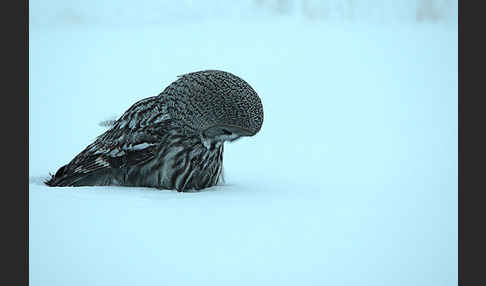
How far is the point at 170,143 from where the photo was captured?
13.7 ft

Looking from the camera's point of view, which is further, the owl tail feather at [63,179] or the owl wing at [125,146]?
the owl tail feather at [63,179]

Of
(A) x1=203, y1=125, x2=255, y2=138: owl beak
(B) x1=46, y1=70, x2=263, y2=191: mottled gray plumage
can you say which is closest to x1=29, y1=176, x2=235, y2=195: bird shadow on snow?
(B) x1=46, y1=70, x2=263, y2=191: mottled gray plumage

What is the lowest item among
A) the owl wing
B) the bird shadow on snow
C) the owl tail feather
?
the bird shadow on snow

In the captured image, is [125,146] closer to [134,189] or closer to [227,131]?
[134,189]

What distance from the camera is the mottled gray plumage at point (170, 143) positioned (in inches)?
154

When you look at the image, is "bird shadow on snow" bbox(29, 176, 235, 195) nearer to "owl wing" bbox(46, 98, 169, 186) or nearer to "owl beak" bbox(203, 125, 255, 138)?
"owl wing" bbox(46, 98, 169, 186)

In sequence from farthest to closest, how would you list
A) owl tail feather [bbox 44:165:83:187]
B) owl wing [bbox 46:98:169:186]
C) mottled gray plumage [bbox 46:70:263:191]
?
owl tail feather [bbox 44:165:83:187], owl wing [bbox 46:98:169:186], mottled gray plumage [bbox 46:70:263:191]

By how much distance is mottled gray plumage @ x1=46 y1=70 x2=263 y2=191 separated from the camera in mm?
3916

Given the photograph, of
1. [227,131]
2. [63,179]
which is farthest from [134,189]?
[227,131]

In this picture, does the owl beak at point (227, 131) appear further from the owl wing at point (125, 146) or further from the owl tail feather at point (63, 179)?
the owl tail feather at point (63, 179)

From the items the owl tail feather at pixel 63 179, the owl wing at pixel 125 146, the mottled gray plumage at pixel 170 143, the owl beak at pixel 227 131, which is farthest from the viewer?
the owl tail feather at pixel 63 179

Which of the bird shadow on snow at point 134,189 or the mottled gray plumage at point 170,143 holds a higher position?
the mottled gray plumage at point 170,143

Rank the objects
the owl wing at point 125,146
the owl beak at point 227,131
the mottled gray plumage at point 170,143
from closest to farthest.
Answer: the owl beak at point 227,131
the mottled gray plumage at point 170,143
the owl wing at point 125,146

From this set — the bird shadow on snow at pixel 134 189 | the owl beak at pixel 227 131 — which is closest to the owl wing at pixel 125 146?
the bird shadow on snow at pixel 134 189
